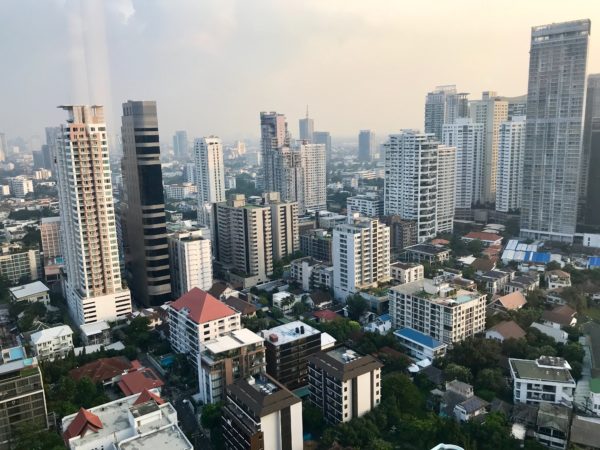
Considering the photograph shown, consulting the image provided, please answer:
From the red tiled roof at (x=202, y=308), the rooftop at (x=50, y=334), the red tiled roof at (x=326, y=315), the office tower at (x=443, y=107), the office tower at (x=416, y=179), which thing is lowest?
the red tiled roof at (x=326, y=315)

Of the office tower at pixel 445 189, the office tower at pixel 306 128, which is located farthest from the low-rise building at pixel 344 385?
the office tower at pixel 306 128

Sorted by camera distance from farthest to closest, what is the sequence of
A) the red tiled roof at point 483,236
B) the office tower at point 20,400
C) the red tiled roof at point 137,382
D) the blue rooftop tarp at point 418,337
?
the red tiled roof at point 483,236
the blue rooftop tarp at point 418,337
the red tiled roof at point 137,382
the office tower at point 20,400

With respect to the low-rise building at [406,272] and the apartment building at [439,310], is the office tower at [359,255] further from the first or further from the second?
the apartment building at [439,310]

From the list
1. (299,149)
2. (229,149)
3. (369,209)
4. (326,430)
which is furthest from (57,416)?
(229,149)

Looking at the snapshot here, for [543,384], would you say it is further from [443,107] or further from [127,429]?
[443,107]

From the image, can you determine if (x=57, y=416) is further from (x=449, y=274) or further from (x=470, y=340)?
(x=449, y=274)

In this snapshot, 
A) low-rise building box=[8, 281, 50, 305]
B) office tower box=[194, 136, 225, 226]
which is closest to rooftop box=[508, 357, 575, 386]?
low-rise building box=[8, 281, 50, 305]
